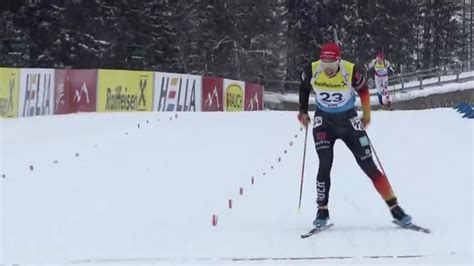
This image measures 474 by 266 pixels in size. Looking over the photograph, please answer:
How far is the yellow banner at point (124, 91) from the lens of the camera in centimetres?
2269

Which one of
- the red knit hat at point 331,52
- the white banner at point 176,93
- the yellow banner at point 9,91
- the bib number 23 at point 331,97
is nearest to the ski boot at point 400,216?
the bib number 23 at point 331,97

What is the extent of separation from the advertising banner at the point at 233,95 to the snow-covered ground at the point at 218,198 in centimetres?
1337

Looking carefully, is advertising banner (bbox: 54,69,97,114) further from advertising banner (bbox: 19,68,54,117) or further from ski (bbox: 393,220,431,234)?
ski (bbox: 393,220,431,234)

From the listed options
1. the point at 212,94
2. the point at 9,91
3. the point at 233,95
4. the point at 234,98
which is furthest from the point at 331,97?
the point at 234,98

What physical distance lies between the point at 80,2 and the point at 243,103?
59.1 feet

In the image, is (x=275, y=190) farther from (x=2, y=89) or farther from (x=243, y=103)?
(x=243, y=103)

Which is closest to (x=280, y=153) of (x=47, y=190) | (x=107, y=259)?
(x=47, y=190)

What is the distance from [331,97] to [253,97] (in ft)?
88.9

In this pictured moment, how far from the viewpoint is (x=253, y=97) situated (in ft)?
111

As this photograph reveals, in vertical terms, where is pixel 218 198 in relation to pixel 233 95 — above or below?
below

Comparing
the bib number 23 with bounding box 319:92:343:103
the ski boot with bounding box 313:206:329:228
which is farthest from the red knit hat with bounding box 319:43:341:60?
the ski boot with bounding box 313:206:329:228

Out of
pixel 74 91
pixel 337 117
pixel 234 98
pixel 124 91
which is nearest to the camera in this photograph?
pixel 337 117

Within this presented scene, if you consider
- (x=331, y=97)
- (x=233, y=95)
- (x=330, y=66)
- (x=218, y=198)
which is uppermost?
(x=330, y=66)

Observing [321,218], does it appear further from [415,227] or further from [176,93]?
[176,93]
